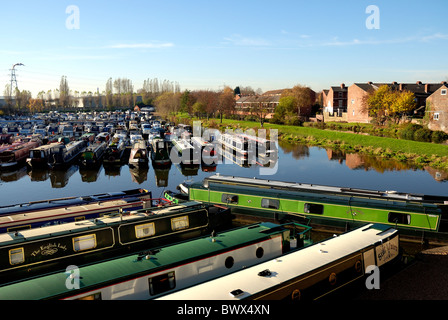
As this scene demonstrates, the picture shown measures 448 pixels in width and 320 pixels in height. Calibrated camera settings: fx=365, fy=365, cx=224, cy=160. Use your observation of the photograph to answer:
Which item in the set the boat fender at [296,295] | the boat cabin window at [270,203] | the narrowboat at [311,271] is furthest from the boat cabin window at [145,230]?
the boat cabin window at [270,203]

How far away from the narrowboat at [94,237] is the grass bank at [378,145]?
31.0 m

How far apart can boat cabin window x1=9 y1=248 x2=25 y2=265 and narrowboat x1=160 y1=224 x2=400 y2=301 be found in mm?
6143

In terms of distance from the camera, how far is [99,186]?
1195 inches

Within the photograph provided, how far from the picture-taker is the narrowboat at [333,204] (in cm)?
1666

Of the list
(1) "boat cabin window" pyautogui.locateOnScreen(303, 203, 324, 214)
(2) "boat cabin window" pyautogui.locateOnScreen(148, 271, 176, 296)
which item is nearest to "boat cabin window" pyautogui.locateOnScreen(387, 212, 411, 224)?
(1) "boat cabin window" pyautogui.locateOnScreen(303, 203, 324, 214)

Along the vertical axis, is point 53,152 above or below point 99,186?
above

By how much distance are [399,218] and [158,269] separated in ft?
39.6

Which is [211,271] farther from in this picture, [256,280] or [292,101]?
[292,101]

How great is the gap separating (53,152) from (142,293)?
31146 millimetres

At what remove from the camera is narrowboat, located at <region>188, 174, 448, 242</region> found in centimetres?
1666

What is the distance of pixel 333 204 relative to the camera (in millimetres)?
18062

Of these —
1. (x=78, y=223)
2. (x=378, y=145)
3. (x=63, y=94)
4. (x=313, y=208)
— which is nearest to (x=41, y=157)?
(x=78, y=223)

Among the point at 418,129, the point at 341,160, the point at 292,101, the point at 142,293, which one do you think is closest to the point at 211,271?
the point at 142,293

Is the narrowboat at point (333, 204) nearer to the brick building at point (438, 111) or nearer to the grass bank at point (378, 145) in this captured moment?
the grass bank at point (378, 145)
